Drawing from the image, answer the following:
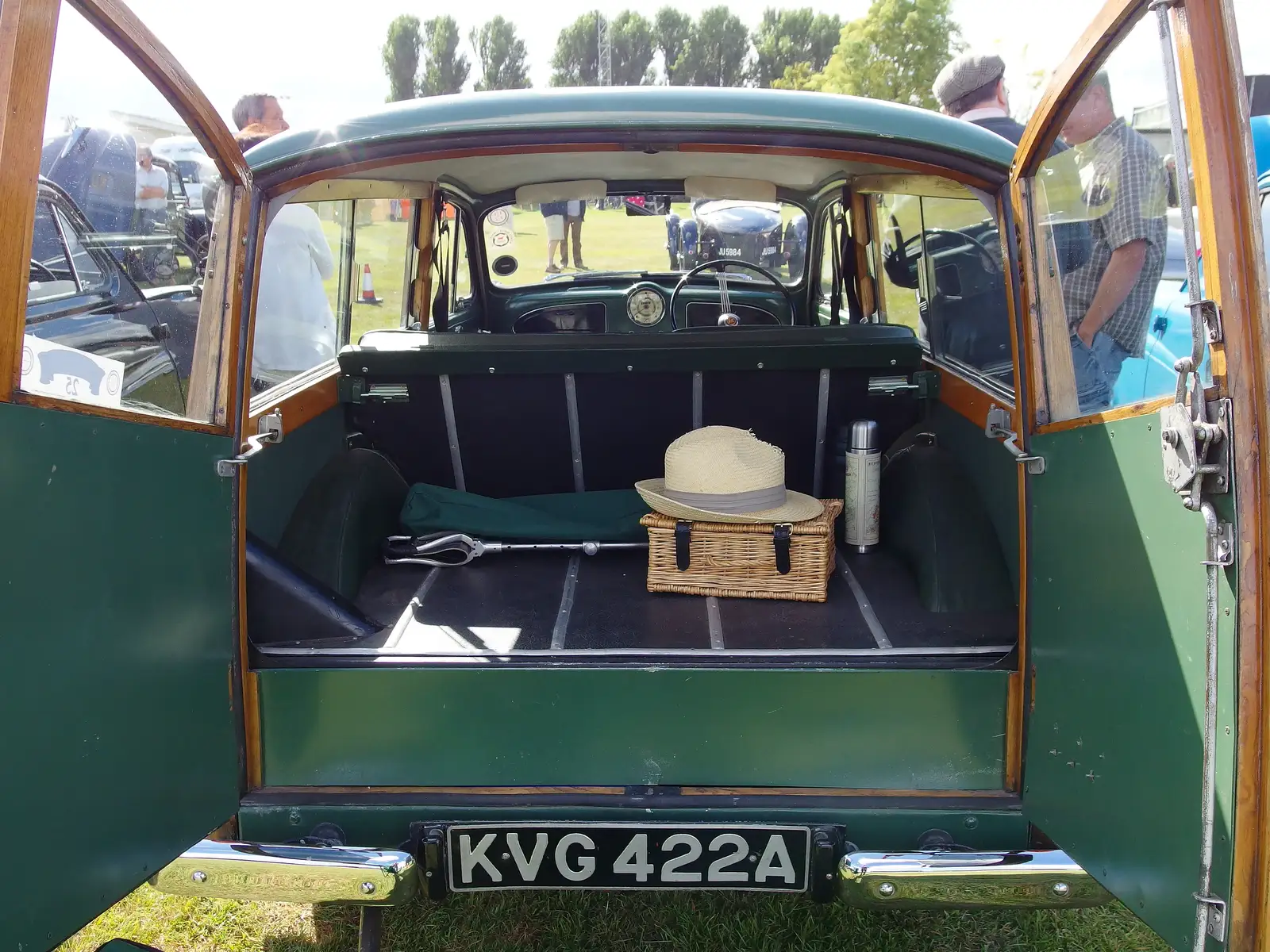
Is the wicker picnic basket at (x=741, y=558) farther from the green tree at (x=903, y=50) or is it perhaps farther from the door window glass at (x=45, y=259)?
the green tree at (x=903, y=50)

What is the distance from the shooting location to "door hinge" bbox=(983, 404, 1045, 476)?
6.10 feet

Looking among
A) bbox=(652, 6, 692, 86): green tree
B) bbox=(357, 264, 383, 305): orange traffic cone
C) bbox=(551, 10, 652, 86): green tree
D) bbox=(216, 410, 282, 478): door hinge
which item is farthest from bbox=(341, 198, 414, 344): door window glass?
bbox=(652, 6, 692, 86): green tree

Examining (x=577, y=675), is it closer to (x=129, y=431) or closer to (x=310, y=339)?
(x=129, y=431)

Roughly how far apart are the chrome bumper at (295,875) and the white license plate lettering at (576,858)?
0.27 metres

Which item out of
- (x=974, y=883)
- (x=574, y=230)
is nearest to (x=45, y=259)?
(x=974, y=883)

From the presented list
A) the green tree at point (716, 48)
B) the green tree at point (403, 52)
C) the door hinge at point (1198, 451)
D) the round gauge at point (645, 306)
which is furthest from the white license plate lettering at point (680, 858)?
the green tree at point (403, 52)

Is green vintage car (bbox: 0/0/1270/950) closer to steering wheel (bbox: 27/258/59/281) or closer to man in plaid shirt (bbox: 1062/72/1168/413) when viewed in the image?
man in plaid shirt (bbox: 1062/72/1168/413)

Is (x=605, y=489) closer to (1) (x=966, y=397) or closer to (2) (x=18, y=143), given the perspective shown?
(1) (x=966, y=397)

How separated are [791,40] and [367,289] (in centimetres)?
5732

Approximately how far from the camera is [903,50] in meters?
20.6

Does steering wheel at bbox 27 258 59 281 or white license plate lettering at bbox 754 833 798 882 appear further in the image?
white license plate lettering at bbox 754 833 798 882

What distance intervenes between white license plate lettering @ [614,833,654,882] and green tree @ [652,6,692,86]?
60884 millimetres

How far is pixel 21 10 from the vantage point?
127 cm

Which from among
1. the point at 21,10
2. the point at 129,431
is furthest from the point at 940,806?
the point at 21,10
